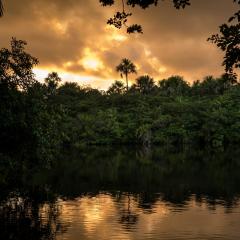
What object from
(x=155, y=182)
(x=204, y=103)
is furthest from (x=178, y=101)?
(x=155, y=182)

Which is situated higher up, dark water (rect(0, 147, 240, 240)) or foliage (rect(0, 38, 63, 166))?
foliage (rect(0, 38, 63, 166))

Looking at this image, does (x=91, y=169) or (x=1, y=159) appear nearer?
(x=1, y=159)

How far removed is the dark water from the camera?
4528 cm

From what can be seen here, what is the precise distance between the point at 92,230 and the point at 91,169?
5268 cm

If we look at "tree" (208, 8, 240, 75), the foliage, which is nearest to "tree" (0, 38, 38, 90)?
the foliage

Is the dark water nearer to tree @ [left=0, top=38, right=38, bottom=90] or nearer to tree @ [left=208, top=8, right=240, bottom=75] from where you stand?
tree @ [left=0, top=38, right=38, bottom=90]

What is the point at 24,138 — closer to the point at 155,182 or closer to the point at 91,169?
the point at 155,182

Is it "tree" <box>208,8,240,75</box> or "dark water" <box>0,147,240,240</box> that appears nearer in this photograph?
"tree" <box>208,8,240,75</box>

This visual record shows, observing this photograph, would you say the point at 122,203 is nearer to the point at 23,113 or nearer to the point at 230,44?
the point at 23,113

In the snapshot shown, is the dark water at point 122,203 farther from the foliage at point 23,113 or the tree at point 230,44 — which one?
the tree at point 230,44

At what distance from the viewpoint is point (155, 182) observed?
263ft

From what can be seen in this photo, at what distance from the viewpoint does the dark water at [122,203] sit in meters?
45.3

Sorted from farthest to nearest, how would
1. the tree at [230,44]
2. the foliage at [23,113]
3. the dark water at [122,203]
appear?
the dark water at [122,203] < the foliage at [23,113] < the tree at [230,44]

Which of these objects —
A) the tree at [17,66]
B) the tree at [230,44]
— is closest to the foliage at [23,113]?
the tree at [17,66]
